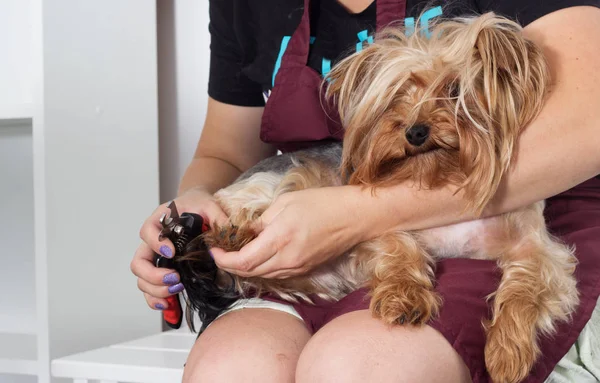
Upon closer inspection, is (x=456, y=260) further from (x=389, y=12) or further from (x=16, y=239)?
(x=16, y=239)

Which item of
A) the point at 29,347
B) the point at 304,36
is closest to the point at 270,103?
the point at 304,36

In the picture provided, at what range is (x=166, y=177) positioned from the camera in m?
2.64

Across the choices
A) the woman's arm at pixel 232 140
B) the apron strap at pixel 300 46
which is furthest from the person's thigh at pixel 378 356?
the woman's arm at pixel 232 140

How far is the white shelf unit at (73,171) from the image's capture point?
2.01 m

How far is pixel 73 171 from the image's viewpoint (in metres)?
2.09

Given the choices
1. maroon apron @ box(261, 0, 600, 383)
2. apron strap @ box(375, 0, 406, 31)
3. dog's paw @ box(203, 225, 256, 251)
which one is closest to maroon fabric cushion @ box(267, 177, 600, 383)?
maroon apron @ box(261, 0, 600, 383)

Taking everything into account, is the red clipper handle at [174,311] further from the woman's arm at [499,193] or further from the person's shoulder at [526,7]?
the person's shoulder at [526,7]

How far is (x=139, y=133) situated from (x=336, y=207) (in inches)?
49.2

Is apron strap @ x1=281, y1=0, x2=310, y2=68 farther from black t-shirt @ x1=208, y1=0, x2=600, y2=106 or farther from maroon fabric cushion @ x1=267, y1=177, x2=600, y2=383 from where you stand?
maroon fabric cushion @ x1=267, y1=177, x2=600, y2=383

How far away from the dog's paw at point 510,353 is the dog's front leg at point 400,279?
9cm

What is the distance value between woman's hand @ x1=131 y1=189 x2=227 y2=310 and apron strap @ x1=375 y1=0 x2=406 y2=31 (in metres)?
0.46

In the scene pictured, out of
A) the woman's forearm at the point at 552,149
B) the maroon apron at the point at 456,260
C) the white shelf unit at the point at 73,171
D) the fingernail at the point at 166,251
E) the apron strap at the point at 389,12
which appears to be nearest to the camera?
the maroon apron at the point at 456,260

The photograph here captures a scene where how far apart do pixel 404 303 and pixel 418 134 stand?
0.87ft

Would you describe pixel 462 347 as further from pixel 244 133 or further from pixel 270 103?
pixel 244 133
